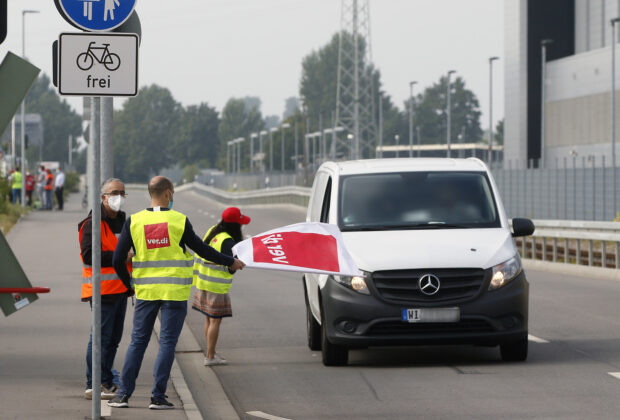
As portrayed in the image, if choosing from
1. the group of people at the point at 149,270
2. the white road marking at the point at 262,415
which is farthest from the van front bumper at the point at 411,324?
the group of people at the point at 149,270

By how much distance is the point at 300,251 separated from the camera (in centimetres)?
→ 995

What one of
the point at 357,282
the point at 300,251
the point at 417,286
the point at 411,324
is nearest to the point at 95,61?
the point at 300,251

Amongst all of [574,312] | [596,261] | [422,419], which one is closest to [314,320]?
[422,419]

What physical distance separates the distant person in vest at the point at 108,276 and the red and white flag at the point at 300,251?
0.98 m

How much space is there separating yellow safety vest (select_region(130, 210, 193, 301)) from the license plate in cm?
277

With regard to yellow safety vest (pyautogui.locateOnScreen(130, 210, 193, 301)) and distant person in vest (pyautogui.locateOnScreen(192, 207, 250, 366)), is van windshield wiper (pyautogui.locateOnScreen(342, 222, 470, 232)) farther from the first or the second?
yellow safety vest (pyautogui.locateOnScreen(130, 210, 193, 301))

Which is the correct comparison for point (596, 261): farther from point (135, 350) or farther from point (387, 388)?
point (135, 350)

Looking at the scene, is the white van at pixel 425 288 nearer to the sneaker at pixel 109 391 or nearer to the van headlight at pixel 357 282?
the van headlight at pixel 357 282

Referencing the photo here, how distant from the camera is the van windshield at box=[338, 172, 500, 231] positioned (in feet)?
38.7

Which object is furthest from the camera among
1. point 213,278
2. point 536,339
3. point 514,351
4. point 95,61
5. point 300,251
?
point 536,339

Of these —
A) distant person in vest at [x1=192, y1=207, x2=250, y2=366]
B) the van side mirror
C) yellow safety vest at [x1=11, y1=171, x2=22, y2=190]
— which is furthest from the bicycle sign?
yellow safety vest at [x1=11, y1=171, x2=22, y2=190]

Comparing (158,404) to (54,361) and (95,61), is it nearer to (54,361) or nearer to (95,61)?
(95,61)

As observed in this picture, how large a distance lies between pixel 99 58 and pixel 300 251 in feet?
9.89

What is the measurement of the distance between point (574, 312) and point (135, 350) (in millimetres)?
8709
